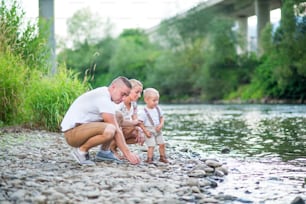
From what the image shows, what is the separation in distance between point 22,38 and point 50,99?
264 cm

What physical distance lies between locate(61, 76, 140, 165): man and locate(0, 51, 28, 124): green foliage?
16.7 ft

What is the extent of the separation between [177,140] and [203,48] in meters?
45.0

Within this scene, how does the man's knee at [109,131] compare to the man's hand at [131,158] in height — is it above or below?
above

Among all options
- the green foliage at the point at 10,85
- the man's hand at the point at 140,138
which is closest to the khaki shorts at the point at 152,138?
the man's hand at the point at 140,138

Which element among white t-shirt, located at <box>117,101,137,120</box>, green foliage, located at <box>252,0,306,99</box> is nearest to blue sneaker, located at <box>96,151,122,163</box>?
white t-shirt, located at <box>117,101,137,120</box>

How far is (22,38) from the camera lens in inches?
510

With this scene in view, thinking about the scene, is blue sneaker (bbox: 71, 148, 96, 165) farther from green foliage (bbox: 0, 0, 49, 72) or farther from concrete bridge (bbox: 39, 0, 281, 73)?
concrete bridge (bbox: 39, 0, 281, 73)

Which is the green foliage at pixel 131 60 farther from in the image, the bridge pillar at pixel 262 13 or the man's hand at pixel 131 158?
the man's hand at pixel 131 158

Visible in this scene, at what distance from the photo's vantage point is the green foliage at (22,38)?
1251 centimetres

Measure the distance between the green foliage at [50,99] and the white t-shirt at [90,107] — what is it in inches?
179

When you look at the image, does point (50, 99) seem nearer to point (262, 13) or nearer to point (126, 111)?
point (126, 111)

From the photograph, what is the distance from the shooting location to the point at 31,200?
441 centimetres

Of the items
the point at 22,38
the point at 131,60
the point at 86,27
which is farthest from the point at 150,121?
the point at 86,27

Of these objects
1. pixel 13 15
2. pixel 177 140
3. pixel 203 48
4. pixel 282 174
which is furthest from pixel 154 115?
pixel 203 48
